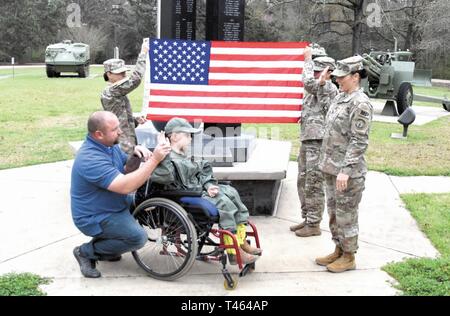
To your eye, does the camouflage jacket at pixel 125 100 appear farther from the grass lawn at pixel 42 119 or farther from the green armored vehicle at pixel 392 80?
the green armored vehicle at pixel 392 80

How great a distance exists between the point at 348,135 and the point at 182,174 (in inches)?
51.4

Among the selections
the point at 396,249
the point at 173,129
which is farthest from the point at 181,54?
the point at 396,249

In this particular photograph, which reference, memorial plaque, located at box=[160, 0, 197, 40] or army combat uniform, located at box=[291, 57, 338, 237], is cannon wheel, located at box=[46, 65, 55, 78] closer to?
memorial plaque, located at box=[160, 0, 197, 40]

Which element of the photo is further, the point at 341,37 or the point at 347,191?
the point at 341,37

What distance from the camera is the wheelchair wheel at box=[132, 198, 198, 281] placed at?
166 inches

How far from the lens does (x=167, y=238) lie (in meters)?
4.42

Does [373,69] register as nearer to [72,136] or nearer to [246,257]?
[72,136]

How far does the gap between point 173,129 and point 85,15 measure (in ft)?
194

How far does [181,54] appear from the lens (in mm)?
6363

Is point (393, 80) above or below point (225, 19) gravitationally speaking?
below

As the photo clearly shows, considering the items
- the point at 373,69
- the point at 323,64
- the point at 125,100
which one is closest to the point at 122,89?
the point at 125,100

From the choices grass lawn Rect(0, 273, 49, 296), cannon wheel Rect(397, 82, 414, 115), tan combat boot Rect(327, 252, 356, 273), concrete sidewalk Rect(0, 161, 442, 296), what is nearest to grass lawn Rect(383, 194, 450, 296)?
concrete sidewalk Rect(0, 161, 442, 296)

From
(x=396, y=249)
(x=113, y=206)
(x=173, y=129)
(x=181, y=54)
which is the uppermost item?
(x=181, y=54)
